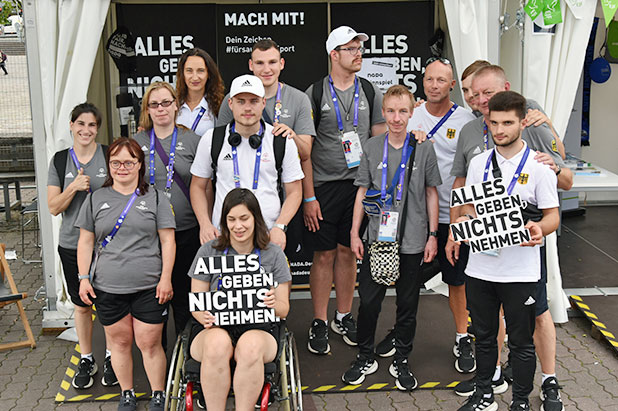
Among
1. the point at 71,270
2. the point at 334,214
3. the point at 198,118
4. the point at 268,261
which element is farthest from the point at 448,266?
the point at 71,270

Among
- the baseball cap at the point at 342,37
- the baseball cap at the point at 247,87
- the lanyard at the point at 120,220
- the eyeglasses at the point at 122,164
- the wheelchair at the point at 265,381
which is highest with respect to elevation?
the baseball cap at the point at 342,37

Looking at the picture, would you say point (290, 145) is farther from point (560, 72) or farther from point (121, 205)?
point (560, 72)

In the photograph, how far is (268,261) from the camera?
3924 millimetres

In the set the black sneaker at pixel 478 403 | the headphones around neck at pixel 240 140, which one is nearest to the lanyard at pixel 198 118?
the headphones around neck at pixel 240 140

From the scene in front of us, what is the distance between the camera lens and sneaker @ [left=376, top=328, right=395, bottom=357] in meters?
4.95

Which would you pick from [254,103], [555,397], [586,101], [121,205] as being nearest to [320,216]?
[254,103]

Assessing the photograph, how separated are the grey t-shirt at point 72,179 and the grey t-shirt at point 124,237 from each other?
354mm

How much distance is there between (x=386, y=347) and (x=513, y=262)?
1.47m

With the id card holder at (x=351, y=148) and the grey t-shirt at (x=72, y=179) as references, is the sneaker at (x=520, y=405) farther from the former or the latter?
the grey t-shirt at (x=72, y=179)

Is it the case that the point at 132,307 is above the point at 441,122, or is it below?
below

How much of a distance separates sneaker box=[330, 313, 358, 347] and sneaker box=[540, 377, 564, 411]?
1312 millimetres

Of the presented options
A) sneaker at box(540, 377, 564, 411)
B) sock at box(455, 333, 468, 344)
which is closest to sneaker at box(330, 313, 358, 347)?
sock at box(455, 333, 468, 344)

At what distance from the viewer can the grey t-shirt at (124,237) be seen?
4.05m

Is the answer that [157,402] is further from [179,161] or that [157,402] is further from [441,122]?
[441,122]
